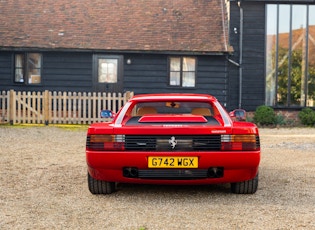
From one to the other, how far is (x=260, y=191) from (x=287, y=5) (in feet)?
53.3

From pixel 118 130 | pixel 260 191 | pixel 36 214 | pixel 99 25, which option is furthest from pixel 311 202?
pixel 99 25

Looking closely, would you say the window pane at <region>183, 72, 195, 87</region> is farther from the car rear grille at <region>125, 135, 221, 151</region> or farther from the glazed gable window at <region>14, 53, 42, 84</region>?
the car rear grille at <region>125, 135, 221, 151</region>

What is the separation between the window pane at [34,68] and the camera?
22.1m

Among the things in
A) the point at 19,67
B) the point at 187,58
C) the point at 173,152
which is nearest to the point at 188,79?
the point at 187,58

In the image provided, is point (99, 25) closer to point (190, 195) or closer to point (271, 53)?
point (271, 53)

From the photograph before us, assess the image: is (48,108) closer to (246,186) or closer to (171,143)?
(246,186)

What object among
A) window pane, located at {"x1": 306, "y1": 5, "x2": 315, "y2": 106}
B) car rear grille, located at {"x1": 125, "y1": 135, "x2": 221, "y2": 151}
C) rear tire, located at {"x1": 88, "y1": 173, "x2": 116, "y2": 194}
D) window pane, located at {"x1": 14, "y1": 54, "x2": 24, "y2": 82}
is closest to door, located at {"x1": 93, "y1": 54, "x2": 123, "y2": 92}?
window pane, located at {"x1": 14, "y1": 54, "x2": 24, "y2": 82}

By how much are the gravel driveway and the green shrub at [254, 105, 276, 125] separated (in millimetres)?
10801

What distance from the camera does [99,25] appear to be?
22875mm

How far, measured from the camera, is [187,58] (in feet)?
72.7

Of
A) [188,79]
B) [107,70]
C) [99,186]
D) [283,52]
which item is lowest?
[99,186]

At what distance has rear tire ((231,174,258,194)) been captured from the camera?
22.0 feet

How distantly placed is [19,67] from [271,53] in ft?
33.2

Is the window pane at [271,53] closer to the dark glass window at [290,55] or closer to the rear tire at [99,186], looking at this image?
the dark glass window at [290,55]
